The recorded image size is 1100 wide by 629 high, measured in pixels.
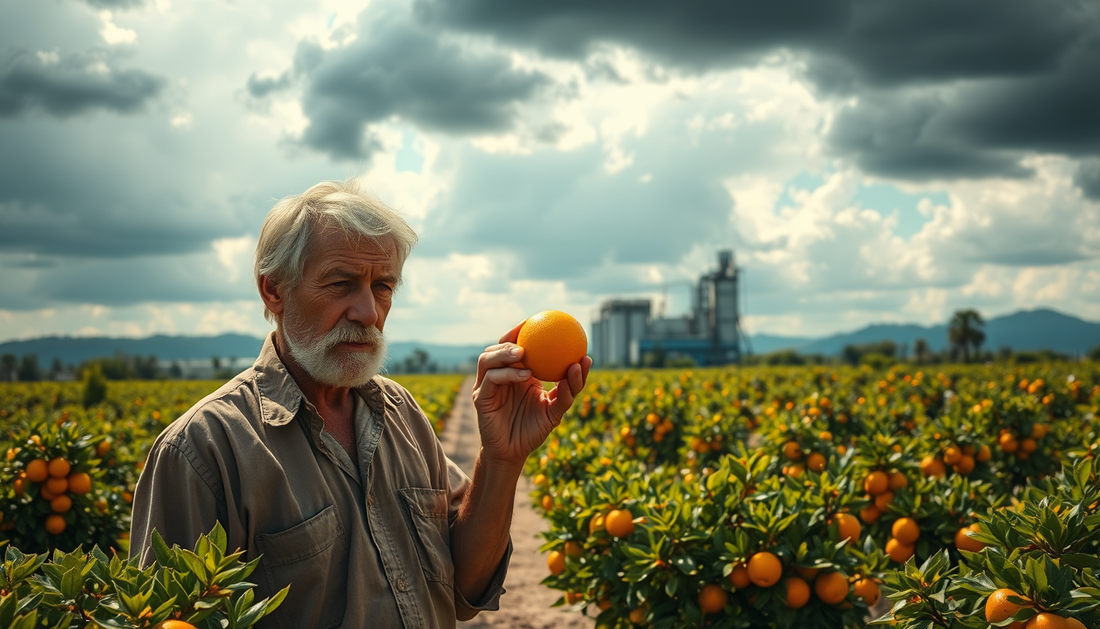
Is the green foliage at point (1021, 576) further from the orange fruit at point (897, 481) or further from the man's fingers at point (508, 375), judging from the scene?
the orange fruit at point (897, 481)

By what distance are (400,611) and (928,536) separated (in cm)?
310

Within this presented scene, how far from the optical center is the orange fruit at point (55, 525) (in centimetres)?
443

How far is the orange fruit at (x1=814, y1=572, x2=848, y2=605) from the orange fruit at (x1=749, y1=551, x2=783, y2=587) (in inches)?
8.4

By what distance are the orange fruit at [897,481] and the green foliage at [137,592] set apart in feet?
12.1

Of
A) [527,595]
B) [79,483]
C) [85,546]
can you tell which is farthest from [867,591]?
[85,546]

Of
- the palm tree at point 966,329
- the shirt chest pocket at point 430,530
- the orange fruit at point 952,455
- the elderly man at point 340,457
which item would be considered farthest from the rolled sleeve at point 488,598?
the palm tree at point 966,329

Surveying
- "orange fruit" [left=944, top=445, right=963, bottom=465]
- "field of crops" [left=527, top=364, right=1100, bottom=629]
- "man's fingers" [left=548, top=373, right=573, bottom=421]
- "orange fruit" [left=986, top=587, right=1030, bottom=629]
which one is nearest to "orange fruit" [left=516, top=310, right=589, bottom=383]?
"man's fingers" [left=548, top=373, right=573, bottom=421]

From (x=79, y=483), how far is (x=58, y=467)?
0.54 feet

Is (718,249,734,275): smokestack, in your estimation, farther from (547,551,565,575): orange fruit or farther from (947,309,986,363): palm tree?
(547,551,565,575): orange fruit

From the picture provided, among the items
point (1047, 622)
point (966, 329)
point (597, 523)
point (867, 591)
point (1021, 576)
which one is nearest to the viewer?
point (1047, 622)

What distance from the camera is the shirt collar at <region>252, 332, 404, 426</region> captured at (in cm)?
216

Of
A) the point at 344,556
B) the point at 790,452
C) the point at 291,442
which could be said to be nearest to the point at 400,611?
the point at 344,556

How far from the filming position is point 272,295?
2.44m

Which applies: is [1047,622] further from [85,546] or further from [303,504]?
[85,546]
